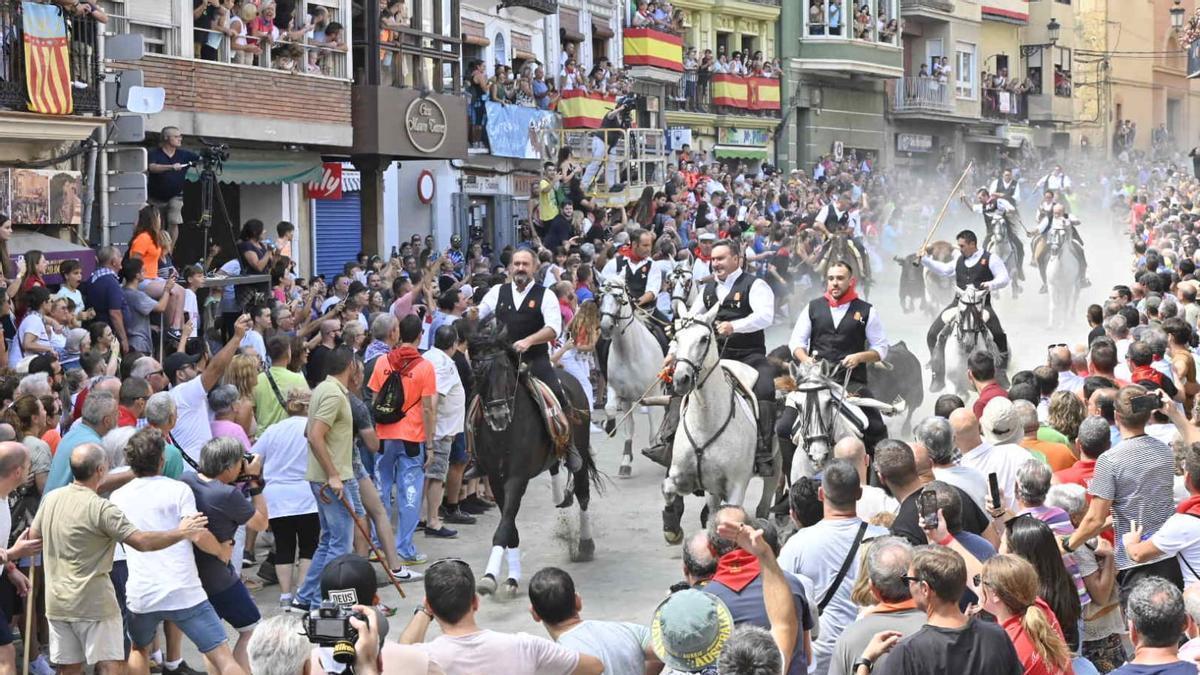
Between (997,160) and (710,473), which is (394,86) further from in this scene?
(997,160)

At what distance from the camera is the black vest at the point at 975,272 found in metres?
18.6

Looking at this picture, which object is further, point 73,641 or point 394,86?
point 394,86

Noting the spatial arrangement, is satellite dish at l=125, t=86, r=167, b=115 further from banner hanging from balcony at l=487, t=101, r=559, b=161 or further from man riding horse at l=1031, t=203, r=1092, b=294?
man riding horse at l=1031, t=203, r=1092, b=294

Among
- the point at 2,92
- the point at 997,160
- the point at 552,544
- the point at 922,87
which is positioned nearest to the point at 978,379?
the point at 552,544

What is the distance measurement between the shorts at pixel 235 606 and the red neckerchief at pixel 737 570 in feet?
10.7

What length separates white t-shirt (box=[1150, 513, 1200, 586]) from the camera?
7.80 meters

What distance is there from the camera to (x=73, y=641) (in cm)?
831

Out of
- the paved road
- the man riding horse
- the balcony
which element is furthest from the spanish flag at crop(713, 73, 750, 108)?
the balcony

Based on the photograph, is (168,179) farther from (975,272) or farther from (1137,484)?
(1137,484)

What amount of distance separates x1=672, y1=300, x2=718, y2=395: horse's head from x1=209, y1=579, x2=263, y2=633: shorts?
3746mm

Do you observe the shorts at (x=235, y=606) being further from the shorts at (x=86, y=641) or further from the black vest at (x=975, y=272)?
the black vest at (x=975, y=272)

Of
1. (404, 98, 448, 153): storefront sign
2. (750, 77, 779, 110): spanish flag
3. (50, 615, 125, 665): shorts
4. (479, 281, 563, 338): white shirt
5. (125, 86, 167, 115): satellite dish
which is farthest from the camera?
(750, 77, 779, 110): spanish flag

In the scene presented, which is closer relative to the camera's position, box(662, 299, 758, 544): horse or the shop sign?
box(662, 299, 758, 544): horse

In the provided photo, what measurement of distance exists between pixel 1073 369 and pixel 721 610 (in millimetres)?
7537
